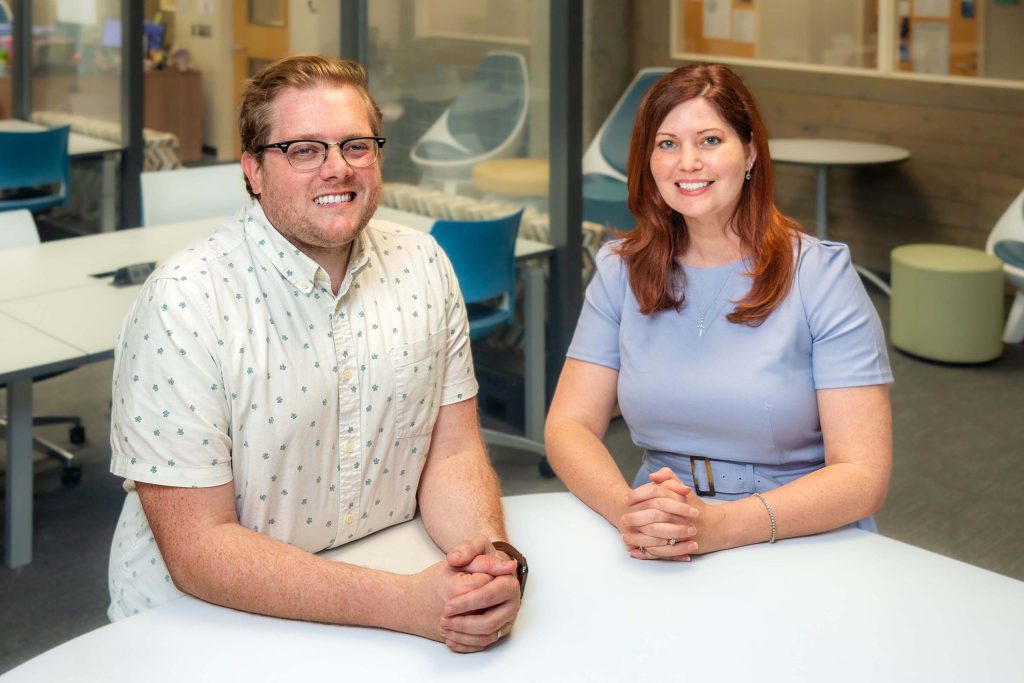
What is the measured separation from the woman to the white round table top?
3596 mm

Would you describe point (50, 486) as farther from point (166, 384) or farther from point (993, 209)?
point (993, 209)

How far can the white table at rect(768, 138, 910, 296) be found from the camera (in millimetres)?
5641

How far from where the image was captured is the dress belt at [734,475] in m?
1.94

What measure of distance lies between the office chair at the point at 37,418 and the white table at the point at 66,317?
0.06 m

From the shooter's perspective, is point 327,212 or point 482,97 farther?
point 482,97

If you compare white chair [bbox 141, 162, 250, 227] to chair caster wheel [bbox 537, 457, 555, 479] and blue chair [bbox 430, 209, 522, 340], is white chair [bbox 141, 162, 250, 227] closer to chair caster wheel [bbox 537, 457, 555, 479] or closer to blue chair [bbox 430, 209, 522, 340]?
blue chair [bbox 430, 209, 522, 340]

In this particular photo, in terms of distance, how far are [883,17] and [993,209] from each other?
42.8 inches

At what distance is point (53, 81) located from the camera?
21.7ft

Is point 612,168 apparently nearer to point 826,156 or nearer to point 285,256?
point 826,156

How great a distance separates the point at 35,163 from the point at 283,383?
404 centimetres

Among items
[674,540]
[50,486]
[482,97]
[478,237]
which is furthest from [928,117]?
[674,540]

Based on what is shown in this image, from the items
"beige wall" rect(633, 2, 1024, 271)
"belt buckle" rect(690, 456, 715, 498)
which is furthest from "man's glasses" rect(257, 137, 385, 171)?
"beige wall" rect(633, 2, 1024, 271)

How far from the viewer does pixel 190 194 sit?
4.16 metres

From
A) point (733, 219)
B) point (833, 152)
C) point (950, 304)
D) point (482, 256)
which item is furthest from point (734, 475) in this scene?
point (833, 152)
